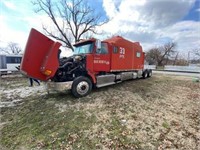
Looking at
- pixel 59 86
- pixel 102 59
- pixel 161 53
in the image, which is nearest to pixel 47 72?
pixel 59 86

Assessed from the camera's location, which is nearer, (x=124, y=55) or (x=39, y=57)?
(x=39, y=57)

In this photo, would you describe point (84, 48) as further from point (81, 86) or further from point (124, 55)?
point (124, 55)

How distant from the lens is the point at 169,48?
43.5m

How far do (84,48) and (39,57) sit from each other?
8.06ft

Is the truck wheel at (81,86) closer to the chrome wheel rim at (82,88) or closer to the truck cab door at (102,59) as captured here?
the chrome wheel rim at (82,88)

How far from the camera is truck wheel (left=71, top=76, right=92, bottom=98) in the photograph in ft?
19.4

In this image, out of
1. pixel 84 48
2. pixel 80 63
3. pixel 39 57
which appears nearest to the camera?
pixel 39 57

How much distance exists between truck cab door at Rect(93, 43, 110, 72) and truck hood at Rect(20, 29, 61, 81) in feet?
6.61

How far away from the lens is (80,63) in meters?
6.39

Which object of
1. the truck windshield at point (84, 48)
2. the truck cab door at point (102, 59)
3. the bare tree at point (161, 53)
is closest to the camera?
the truck windshield at point (84, 48)

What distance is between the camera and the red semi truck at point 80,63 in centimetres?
509

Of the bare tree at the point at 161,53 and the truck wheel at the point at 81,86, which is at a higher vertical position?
the bare tree at the point at 161,53

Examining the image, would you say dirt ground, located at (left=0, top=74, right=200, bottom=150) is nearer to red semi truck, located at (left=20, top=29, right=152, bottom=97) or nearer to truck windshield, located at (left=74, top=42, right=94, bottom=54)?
red semi truck, located at (left=20, top=29, right=152, bottom=97)

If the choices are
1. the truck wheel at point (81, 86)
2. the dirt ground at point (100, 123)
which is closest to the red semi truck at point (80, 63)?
the truck wheel at point (81, 86)
